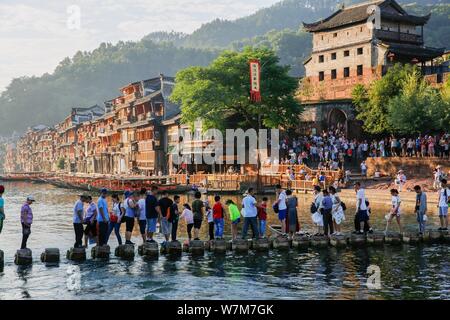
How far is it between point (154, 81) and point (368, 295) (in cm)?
7602

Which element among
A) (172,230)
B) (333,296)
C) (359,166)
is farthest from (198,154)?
(333,296)

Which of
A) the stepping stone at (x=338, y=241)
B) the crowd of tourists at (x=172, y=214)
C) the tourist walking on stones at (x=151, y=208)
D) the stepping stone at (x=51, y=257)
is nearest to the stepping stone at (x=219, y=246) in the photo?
the crowd of tourists at (x=172, y=214)

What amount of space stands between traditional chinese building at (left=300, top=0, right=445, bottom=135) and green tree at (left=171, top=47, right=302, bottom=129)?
5349 mm

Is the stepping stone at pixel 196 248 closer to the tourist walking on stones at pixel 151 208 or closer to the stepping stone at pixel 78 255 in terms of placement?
the tourist walking on stones at pixel 151 208

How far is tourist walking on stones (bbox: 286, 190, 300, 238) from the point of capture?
22.4m

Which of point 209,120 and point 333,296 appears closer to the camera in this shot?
point 333,296

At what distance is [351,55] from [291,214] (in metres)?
48.3

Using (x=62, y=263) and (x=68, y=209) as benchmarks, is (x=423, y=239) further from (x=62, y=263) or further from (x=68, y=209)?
(x=68, y=209)

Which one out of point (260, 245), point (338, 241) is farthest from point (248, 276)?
point (338, 241)

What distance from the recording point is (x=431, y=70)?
62.9 metres

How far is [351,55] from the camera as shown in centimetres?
6725

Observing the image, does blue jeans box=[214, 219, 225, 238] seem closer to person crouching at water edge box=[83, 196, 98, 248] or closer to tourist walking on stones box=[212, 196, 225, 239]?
tourist walking on stones box=[212, 196, 225, 239]

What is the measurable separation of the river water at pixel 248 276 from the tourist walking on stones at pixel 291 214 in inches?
49.6

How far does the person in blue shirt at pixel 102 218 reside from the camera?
20.6 m
